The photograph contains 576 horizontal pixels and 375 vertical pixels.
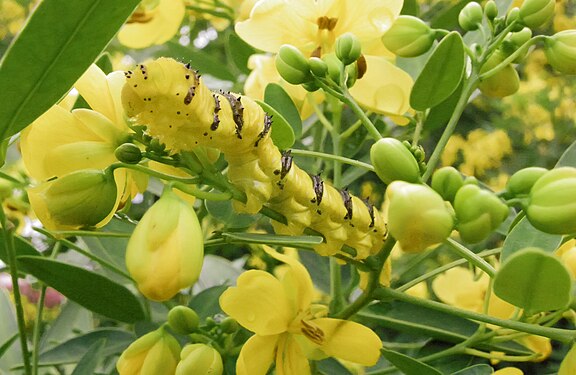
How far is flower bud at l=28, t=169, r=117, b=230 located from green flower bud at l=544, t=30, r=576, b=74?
367 mm

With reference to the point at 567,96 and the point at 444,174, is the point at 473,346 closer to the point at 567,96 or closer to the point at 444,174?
the point at 444,174

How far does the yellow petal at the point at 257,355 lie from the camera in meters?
0.55

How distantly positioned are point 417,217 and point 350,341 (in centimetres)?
21

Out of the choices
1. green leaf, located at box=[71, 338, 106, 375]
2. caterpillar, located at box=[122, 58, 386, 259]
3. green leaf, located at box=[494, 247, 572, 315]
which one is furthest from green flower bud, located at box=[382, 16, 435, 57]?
green leaf, located at box=[71, 338, 106, 375]

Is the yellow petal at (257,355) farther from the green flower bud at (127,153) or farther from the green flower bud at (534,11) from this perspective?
the green flower bud at (534,11)

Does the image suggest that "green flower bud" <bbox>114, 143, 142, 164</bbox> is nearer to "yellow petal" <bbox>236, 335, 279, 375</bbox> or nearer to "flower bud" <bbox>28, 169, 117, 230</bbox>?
"flower bud" <bbox>28, 169, 117, 230</bbox>

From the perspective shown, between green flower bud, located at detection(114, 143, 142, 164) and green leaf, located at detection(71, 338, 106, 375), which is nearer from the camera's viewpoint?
green flower bud, located at detection(114, 143, 142, 164)

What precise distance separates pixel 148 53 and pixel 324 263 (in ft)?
1.80

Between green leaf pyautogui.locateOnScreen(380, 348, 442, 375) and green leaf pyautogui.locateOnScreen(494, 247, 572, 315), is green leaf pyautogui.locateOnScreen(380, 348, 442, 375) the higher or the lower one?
the lower one

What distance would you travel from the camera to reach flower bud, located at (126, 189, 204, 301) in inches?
16.2

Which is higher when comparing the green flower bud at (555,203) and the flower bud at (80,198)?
the green flower bud at (555,203)

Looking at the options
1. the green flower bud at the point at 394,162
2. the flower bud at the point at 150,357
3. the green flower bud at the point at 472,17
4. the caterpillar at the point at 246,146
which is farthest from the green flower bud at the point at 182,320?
the green flower bud at the point at 472,17

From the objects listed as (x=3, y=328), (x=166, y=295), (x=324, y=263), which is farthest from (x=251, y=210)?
(x=3, y=328)

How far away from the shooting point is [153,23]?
86 cm
